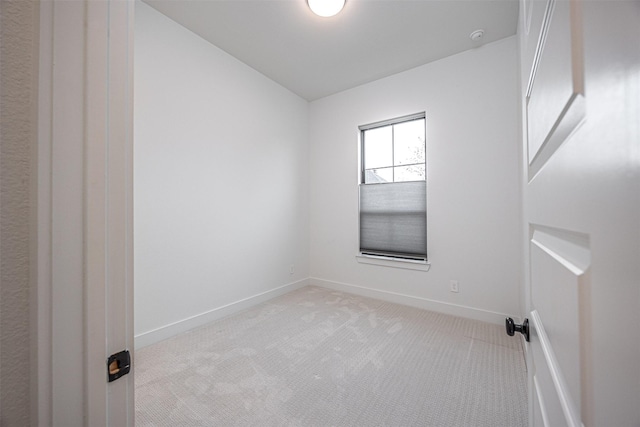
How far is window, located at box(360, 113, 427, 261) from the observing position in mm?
3033

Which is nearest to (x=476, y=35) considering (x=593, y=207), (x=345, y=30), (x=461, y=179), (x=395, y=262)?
(x=345, y=30)

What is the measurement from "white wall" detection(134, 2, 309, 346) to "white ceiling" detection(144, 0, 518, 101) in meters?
0.26

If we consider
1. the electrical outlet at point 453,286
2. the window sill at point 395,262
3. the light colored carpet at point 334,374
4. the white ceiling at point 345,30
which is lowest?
the light colored carpet at point 334,374

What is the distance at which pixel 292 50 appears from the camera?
2705 millimetres

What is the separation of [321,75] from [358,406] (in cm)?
333

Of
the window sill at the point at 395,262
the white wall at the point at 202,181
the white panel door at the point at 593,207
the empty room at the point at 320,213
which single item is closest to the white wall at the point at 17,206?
the empty room at the point at 320,213

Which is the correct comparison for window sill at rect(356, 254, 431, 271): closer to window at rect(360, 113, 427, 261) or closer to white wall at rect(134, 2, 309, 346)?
window at rect(360, 113, 427, 261)

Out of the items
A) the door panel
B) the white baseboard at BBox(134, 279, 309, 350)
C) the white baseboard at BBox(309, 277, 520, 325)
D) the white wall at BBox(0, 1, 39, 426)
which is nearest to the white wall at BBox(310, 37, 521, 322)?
the white baseboard at BBox(309, 277, 520, 325)

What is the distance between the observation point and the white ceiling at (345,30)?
2.12 m

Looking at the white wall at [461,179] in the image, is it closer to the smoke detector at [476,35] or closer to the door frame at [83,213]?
the smoke detector at [476,35]

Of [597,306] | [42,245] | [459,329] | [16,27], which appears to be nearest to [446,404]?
[459,329]

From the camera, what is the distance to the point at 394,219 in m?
3.19

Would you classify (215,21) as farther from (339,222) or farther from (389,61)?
(339,222)

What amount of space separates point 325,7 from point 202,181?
6.23 ft
